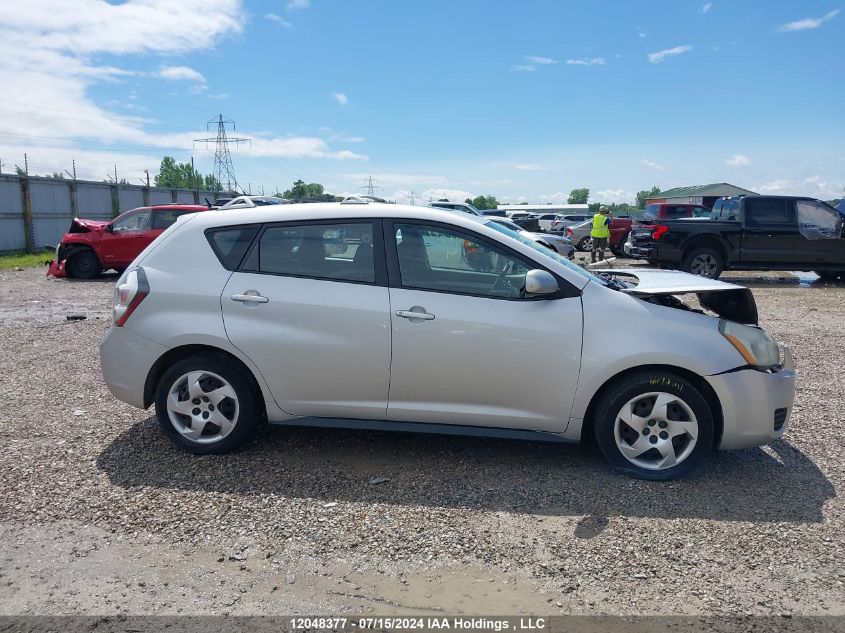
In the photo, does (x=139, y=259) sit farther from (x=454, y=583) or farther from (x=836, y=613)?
(x=836, y=613)

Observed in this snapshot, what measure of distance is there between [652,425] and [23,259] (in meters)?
21.4

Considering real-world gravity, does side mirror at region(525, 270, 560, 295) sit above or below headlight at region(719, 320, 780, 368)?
above

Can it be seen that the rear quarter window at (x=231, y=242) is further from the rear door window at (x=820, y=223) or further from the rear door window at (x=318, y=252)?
the rear door window at (x=820, y=223)


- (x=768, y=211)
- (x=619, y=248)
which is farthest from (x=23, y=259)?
(x=768, y=211)

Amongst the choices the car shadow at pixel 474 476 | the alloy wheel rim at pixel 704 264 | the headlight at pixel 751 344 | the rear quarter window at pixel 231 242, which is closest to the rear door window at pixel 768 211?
the alloy wheel rim at pixel 704 264

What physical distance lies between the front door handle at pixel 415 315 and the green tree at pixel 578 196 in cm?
16299

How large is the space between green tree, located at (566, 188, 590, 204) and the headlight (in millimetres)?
162472

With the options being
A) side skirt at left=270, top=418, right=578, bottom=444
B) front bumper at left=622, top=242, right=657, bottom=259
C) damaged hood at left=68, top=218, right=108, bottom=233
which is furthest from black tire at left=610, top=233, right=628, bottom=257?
side skirt at left=270, top=418, right=578, bottom=444

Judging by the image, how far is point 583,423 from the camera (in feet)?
13.9

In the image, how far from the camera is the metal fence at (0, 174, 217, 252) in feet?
70.9

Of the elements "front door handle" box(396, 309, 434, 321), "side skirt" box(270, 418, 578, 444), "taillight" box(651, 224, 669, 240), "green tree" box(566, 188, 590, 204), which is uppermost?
"green tree" box(566, 188, 590, 204)

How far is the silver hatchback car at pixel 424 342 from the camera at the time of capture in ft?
13.4

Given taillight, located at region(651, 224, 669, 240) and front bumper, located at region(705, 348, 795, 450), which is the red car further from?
front bumper, located at region(705, 348, 795, 450)

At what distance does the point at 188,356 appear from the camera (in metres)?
4.46
